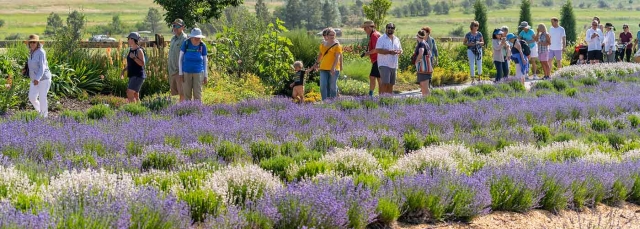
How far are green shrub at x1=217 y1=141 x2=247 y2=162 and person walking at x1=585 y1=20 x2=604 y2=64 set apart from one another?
55.5ft

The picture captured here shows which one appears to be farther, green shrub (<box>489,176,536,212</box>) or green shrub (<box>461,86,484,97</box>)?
green shrub (<box>461,86,484,97</box>)

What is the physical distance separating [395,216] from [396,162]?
7.32 ft

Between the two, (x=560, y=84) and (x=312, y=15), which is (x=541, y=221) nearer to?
(x=560, y=84)

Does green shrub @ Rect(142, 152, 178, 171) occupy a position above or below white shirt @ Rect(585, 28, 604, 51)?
below

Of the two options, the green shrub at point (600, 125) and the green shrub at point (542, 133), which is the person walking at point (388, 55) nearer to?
the green shrub at point (600, 125)

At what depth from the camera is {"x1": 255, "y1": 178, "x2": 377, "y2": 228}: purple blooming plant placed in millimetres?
5509

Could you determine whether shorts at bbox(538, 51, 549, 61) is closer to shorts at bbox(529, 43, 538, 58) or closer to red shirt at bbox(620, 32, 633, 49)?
shorts at bbox(529, 43, 538, 58)

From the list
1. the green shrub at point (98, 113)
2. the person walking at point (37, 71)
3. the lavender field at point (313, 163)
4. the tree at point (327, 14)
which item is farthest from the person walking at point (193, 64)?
the tree at point (327, 14)

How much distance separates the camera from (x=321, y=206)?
18.3ft

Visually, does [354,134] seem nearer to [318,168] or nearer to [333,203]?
[318,168]

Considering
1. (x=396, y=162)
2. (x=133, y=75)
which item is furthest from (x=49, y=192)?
(x=133, y=75)

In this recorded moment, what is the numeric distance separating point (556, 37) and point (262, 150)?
15164 mm

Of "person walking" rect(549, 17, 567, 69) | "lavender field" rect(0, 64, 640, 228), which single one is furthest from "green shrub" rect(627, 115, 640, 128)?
"person walking" rect(549, 17, 567, 69)

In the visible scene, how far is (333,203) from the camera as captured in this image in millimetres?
5578
